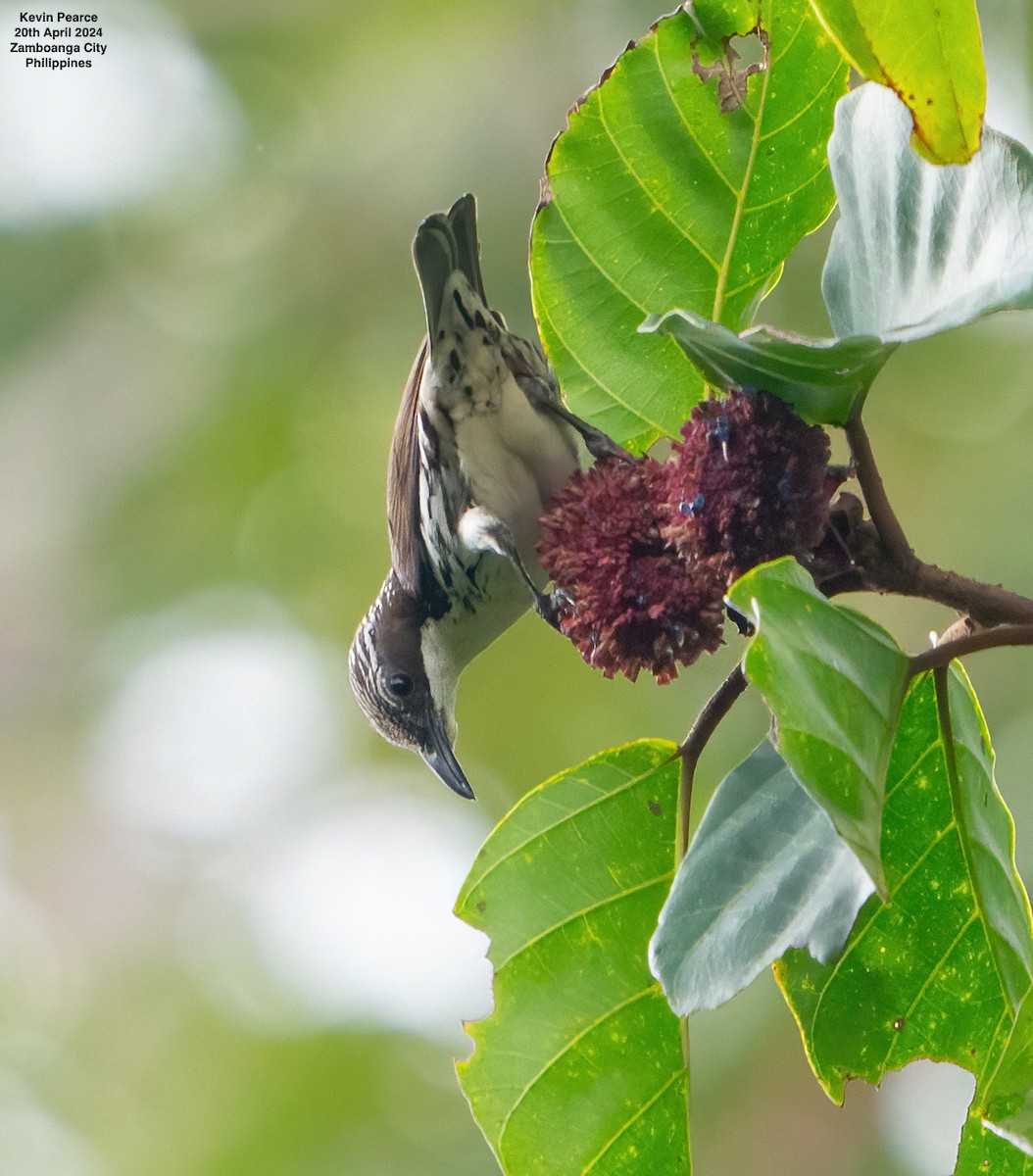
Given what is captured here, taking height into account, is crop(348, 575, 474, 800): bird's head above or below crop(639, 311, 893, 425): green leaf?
below

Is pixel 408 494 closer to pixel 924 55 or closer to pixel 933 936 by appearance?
pixel 933 936

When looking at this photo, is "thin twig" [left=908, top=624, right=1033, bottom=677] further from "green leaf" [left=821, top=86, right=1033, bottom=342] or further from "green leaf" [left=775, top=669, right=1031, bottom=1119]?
"green leaf" [left=821, top=86, right=1033, bottom=342]

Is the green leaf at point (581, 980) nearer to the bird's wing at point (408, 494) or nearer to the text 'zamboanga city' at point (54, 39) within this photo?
the bird's wing at point (408, 494)

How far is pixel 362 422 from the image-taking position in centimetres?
668

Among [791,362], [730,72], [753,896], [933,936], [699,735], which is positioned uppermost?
[730,72]

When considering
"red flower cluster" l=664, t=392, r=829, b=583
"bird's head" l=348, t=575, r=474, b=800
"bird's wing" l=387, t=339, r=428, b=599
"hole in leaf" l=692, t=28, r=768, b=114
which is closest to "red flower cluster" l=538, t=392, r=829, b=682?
"red flower cluster" l=664, t=392, r=829, b=583

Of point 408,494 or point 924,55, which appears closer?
point 924,55

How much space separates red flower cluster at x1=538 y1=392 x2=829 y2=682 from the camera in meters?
1.59

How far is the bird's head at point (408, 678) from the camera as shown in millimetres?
4102

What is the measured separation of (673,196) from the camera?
2.00 metres

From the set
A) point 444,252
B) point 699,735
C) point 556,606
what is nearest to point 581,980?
point 699,735

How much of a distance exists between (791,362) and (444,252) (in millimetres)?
2040

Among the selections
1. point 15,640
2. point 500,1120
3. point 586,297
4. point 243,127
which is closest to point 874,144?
point 586,297

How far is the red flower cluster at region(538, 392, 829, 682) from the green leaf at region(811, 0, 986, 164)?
39 cm
